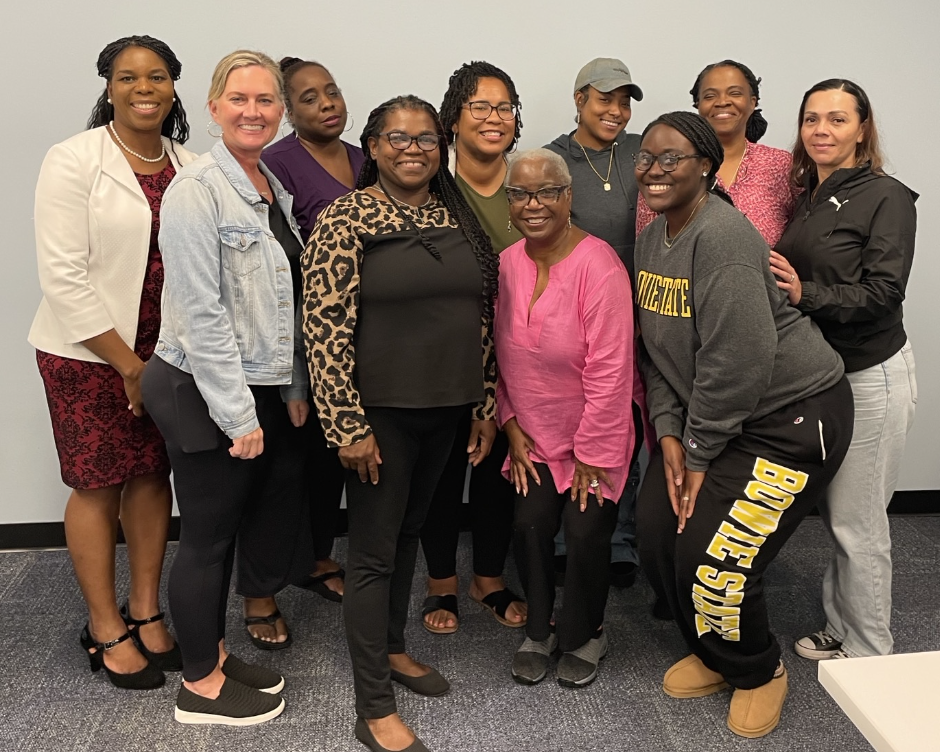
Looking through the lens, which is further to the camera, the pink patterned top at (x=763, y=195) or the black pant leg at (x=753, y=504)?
the pink patterned top at (x=763, y=195)

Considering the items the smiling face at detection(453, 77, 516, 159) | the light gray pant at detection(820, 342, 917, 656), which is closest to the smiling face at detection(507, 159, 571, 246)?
the smiling face at detection(453, 77, 516, 159)

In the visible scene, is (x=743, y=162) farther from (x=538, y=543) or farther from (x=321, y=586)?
(x=321, y=586)

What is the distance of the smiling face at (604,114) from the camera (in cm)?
257

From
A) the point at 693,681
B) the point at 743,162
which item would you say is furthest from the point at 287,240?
the point at 693,681

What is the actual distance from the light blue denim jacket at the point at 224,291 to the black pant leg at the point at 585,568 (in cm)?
88

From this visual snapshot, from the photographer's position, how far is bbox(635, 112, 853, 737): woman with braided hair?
1.94 metres

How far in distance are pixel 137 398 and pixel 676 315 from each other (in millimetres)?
1431

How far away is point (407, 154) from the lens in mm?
1914

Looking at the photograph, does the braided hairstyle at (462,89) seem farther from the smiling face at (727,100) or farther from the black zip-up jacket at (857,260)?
the black zip-up jacket at (857,260)

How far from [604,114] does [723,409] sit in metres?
1.09

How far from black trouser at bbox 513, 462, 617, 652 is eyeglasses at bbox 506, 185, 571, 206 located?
728mm

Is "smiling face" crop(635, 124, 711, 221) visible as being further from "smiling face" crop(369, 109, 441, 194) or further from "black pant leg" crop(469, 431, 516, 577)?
"black pant leg" crop(469, 431, 516, 577)

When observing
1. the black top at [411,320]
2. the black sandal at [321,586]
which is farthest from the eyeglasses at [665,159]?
the black sandal at [321,586]

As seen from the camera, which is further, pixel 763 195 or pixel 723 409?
pixel 763 195
